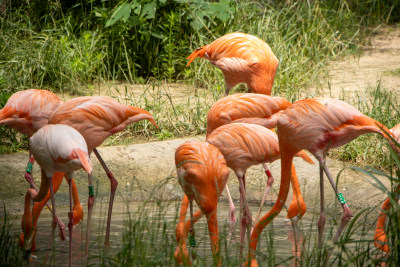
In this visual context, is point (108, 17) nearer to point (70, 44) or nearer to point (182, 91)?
point (70, 44)

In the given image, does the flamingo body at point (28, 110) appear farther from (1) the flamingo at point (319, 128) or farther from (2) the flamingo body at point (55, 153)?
(1) the flamingo at point (319, 128)

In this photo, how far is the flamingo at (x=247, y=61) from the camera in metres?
4.46

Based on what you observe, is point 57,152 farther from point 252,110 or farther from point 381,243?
point 381,243

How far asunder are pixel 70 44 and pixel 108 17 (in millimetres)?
516

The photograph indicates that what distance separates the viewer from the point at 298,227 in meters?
3.80

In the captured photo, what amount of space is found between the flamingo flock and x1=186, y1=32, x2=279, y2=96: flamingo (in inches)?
28.6

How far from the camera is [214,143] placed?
3369mm

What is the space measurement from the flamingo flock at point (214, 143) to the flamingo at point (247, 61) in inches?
28.6

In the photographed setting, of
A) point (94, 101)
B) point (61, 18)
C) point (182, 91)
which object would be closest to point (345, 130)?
point (94, 101)

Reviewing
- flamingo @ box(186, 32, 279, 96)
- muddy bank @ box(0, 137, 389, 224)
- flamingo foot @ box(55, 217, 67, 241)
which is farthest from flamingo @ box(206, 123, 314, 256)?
flamingo @ box(186, 32, 279, 96)

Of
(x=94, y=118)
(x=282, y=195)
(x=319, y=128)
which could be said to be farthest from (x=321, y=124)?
(x=94, y=118)

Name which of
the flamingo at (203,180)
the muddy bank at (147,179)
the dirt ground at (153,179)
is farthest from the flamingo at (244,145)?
the muddy bank at (147,179)

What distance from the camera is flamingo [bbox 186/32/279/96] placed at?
446cm

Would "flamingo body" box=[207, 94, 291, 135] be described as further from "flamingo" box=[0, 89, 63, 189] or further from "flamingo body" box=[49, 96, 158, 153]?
"flamingo" box=[0, 89, 63, 189]
